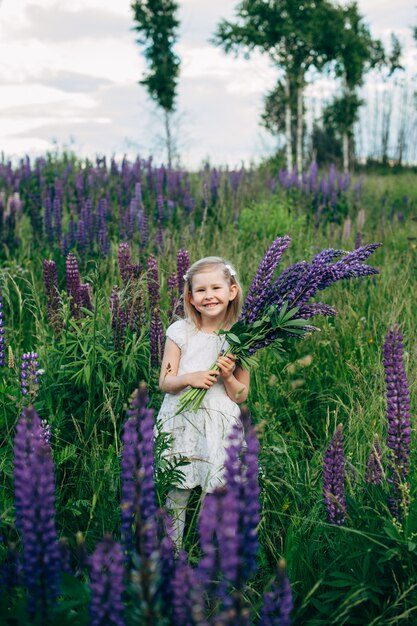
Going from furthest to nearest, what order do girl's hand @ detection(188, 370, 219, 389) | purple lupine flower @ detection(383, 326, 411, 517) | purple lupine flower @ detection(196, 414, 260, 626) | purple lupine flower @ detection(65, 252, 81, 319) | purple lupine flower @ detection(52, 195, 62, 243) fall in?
purple lupine flower @ detection(52, 195, 62, 243) < purple lupine flower @ detection(65, 252, 81, 319) < girl's hand @ detection(188, 370, 219, 389) < purple lupine flower @ detection(383, 326, 411, 517) < purple lupine flower @ detection(196, 414, 260, 626)

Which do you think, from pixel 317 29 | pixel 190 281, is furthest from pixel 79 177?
pixel 317 29

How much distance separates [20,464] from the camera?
1.49 metres

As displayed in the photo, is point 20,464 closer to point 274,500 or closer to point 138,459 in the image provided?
point 138,459

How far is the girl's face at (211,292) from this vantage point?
10.6 ft

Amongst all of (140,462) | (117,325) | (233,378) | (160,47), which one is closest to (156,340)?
(117,325)

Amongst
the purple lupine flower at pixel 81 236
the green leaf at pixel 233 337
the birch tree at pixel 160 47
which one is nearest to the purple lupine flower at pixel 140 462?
the green leaf at pixel 233 337

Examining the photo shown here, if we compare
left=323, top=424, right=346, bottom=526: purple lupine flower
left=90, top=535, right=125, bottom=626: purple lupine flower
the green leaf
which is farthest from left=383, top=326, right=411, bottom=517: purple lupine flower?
left=90, top=535, right=125, bottom=626: purple lupine flower

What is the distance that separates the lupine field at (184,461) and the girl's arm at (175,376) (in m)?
0.16

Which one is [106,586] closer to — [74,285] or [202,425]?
[202,425]

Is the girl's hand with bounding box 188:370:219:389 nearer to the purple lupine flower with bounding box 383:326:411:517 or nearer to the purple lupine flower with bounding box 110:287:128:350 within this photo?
the purple lupine flower with bounding box 110:287:128:350

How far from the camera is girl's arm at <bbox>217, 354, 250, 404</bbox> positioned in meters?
2.87

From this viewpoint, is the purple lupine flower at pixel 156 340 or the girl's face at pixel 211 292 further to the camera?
the purple lupine flower at pixel 156 340

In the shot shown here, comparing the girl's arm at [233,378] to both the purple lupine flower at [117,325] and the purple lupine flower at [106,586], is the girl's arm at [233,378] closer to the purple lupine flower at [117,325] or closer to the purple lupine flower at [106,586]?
the purple lupine flower at [117,325]

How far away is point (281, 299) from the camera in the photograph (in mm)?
2824
